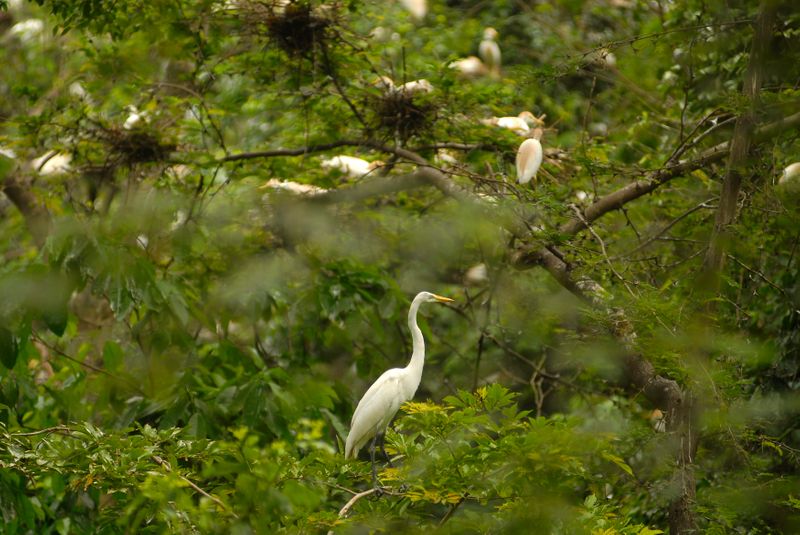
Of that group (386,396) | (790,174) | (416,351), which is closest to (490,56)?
(790,174)

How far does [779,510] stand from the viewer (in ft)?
8.57

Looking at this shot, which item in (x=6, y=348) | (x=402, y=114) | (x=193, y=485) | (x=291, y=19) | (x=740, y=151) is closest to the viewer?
(x=193, y=485)

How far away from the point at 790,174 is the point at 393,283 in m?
1.54

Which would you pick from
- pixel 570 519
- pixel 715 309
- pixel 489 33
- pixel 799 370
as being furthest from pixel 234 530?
pixel 489 33

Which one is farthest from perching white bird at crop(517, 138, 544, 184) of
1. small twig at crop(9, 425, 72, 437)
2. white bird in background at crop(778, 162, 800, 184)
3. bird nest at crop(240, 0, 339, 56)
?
small twig at crop(9, 425, 72, 437)

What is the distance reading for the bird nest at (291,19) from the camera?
3656 millimetres

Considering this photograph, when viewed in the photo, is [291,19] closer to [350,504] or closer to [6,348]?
[6,348]

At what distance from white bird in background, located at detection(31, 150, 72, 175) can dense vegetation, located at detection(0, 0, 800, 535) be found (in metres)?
0.03

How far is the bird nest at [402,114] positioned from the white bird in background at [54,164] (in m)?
1.38

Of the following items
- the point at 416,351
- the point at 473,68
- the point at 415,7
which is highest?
the point at 416,351

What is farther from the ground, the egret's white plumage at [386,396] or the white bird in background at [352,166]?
the white bird in background at [352,166]

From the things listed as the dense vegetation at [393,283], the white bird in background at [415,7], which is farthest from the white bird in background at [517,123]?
the white bird in background at [415,7]

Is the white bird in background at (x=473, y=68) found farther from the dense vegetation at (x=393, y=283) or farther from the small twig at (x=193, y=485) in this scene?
the small twig at (x=193, y=485)

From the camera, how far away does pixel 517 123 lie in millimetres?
3832
